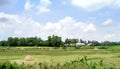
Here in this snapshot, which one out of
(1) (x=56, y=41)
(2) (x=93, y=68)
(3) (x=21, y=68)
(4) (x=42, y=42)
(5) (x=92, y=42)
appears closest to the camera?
(2) (x=93, y=68)

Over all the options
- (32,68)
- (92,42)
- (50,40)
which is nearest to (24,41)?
(50,40)

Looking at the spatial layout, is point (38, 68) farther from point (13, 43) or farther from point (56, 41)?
point (13, 43)

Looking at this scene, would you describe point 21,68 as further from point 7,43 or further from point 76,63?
point 7,43

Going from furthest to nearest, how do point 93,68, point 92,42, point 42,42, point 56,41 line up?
point 92,42 < point 42,42 < point 56,41 < point 93,68

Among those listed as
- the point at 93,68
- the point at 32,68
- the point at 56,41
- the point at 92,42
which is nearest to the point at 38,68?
the point at 32,68

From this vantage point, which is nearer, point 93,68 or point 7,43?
point 93,68

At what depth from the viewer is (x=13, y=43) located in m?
122

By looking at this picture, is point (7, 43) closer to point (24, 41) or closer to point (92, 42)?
point (24, 41)

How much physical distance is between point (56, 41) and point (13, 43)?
22144mm

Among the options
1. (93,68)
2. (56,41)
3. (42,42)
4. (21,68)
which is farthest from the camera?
(42,42)

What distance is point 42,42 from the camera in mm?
117562

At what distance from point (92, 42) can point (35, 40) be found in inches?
1389

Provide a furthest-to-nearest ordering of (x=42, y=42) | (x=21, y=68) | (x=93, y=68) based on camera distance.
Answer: (x=42, y=42) < (x=21, y=68) < (x=93, y=68)

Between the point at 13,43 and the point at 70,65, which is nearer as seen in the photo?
the point at 70,65
